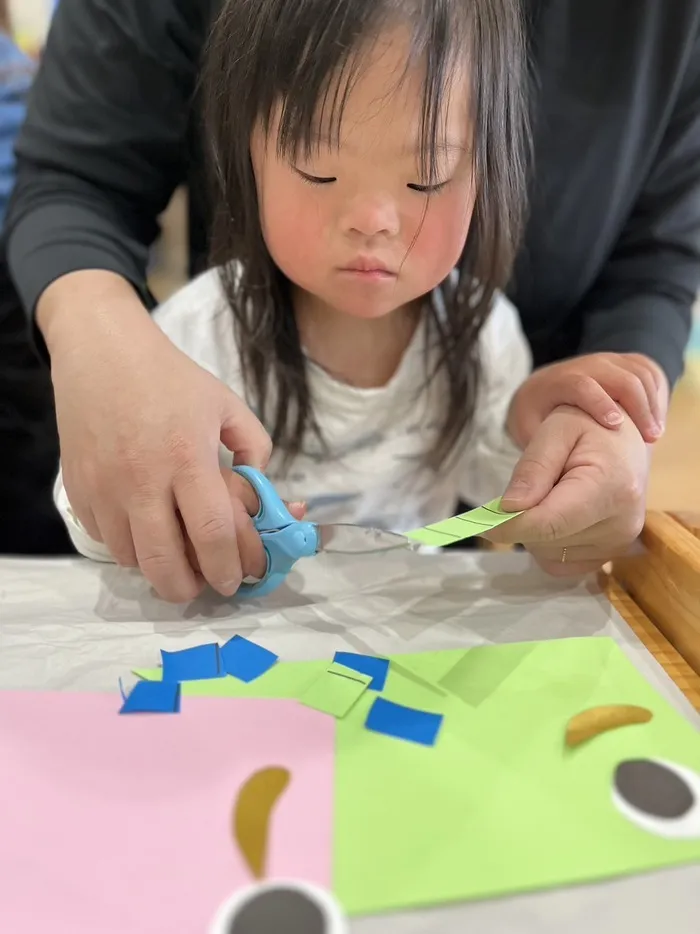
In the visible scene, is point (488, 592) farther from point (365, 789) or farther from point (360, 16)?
point (360, 16)

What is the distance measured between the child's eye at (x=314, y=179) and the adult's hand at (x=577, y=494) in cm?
22

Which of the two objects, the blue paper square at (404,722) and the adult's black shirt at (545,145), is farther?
the adult's black shirt at (545,145)

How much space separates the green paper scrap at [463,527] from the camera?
0.47 meters

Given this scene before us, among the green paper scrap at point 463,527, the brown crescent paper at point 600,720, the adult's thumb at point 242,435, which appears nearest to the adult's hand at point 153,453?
the adult's thumb at point 242,435

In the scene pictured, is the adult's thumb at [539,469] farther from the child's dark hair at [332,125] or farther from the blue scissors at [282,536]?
the child's dark hair at [332,125]

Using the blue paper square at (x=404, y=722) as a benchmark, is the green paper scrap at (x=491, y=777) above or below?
above

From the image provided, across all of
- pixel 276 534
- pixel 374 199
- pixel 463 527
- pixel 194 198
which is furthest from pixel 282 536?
pixel 194 198

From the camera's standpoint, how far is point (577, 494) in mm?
503

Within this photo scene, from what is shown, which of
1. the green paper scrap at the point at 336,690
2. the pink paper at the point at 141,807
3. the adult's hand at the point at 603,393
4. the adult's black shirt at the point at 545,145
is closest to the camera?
the pink paper at the point at 141,807

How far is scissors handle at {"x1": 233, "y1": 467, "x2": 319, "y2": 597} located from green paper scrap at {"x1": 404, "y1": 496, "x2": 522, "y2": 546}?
2.4 inches

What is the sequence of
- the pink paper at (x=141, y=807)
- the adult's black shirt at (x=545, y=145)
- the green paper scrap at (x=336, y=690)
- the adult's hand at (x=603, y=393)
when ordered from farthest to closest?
the adult's black shirt at (x=545, y=145)
the adult's hand at (x=603, y=393)
the green paper scrap at (x=336, y=690)
the pink paper at (x=141, y=807)

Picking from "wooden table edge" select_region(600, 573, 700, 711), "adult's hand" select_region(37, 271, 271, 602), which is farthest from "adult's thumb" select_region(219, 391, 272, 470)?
"wooden table edge" select_region(600, 573, 700, 711)

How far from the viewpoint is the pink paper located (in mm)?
317

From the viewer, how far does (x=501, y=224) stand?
2.04 ft
